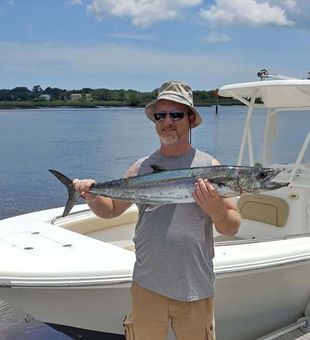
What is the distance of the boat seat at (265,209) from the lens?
574 cm

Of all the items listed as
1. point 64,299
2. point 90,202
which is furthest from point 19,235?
point 90,202

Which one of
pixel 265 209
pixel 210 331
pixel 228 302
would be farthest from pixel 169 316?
pixel 265 209

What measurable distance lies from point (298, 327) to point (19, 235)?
2657mm

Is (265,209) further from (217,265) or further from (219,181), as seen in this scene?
(219,181)

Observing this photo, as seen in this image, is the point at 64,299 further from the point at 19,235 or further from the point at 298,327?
the point at 298,327

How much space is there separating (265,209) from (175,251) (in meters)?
3.41

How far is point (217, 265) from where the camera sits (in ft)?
13.7

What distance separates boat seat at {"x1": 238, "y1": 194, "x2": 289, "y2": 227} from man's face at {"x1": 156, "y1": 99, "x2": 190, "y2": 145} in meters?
3.23

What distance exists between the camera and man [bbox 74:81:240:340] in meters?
2.67

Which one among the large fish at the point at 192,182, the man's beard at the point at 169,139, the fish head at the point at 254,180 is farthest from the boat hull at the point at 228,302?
the fish head at the point at 254,180

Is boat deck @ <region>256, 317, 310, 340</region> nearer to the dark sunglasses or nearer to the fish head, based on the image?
the fish head

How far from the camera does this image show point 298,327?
4992 mm

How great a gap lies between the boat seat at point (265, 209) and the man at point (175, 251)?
311 centimetres

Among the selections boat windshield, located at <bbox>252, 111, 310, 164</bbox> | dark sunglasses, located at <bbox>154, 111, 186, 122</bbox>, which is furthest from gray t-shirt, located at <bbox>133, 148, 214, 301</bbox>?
boat windshield, located at <bbox>252, 111, 310, 164</bbox>
